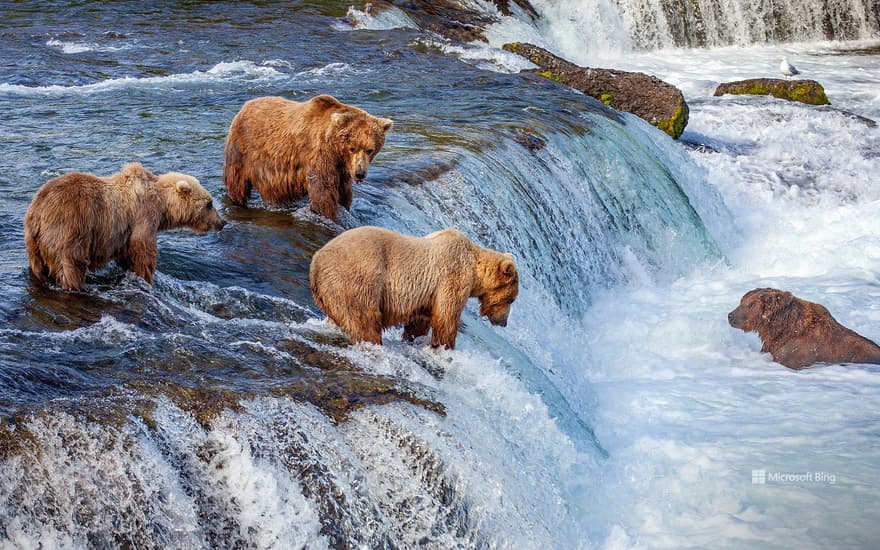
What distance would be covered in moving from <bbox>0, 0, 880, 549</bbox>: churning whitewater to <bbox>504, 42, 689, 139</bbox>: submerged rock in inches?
24.6

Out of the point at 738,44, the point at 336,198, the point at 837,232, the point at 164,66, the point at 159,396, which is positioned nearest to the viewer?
the point at 159,396

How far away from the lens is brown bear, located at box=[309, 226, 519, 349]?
258 inches

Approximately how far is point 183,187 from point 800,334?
645 cm

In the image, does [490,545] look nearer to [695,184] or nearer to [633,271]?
[633,271]

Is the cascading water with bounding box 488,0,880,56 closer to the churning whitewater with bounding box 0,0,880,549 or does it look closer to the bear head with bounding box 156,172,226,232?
the churning whitewater with bounding box 0,0,880,549

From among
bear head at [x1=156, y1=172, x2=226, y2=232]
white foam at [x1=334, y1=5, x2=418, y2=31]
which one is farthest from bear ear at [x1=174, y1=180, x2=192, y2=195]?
white foam at [x1=334, y1=5, x2=418, y2=31]

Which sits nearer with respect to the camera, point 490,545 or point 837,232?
point 490,545

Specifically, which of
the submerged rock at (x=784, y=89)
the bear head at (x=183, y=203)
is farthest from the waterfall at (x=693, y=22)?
the bear head at (x=183, y=203)

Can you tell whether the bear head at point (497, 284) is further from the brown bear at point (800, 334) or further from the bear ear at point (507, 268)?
the brown bear at point (800, 334)

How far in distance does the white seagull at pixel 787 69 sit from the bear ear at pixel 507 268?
19332 mm

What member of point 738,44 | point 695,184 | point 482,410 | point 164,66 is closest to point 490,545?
point 482,410

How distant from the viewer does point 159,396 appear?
5609 millimetres

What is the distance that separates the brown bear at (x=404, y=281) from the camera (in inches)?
258

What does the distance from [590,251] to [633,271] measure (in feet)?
3.00
